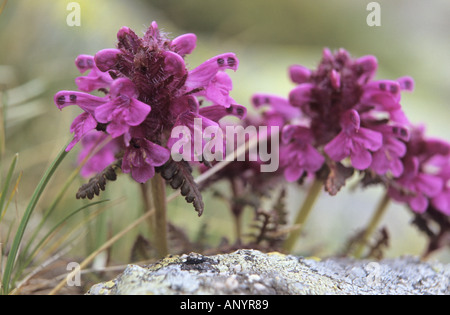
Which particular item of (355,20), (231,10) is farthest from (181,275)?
(355,20)

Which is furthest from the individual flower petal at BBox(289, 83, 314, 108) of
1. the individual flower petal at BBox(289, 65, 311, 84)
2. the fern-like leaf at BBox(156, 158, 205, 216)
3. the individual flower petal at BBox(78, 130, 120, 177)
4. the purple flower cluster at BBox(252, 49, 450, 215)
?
the individual flower petal at BBox(78, 130, 120, 177)

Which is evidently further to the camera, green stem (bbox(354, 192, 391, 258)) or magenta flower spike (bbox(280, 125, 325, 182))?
green stem (bbox(354, 192, 391, 258))

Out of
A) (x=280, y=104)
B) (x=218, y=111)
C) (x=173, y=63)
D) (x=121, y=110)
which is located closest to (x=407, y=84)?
(x=280, y=104)

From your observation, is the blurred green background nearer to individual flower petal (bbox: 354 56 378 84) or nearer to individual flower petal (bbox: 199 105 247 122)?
individual flower petal (bbox: 199 105 247 122)

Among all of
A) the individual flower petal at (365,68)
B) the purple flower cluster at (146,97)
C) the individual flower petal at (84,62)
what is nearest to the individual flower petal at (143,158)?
the purple flower cluster at (146,97)

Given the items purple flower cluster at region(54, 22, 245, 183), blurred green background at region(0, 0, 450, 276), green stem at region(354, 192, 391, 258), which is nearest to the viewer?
purple flower cluster at region(54, 22, 245, 183)

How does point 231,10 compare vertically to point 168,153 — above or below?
above

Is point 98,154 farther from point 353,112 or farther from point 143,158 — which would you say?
point 353,112

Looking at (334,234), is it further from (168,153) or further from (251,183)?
(168,153)
